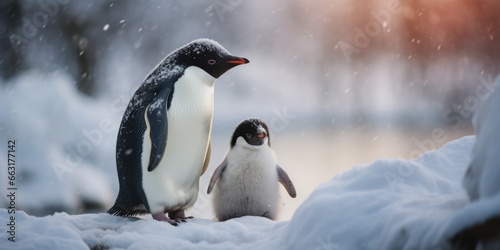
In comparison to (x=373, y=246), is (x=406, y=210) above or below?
above

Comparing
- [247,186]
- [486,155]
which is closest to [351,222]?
[486,155]

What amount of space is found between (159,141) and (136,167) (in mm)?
309

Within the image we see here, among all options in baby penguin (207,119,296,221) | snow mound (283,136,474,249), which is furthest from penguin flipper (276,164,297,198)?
snow mound (283,136,474,249)

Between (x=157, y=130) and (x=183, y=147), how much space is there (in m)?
0.28

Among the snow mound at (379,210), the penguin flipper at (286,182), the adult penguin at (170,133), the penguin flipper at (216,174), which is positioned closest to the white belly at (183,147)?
the adult penguin at (170,133)

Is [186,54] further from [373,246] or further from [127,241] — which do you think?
[373,246]

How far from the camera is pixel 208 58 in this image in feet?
13.1

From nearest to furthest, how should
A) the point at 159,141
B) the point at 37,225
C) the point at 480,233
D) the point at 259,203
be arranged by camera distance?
the point at 480,233 → the point at 37,225 → the point at 159,141 → the point at 259,203

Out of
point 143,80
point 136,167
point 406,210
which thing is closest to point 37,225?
point 136,167

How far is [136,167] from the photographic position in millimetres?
3768

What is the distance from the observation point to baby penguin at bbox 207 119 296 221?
4.26m

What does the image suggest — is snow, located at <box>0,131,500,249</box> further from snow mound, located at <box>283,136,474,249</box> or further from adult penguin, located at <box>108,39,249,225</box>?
adult penguin, located at <box>108,39,249,225</box>

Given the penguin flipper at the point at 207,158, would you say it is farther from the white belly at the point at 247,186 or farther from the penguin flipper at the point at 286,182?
the penguin flipper at the point at 286,182

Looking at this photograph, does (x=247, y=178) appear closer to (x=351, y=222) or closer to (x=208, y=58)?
(x=208, y=58)
